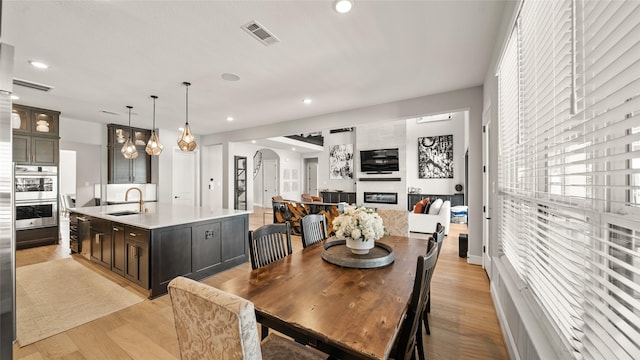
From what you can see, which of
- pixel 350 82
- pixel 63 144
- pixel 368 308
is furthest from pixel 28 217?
pixel 368 308

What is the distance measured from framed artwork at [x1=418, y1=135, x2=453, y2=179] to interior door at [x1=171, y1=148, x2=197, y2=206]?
7201 millimetres

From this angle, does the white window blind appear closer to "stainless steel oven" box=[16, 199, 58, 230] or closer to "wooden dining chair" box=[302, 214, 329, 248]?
"wooden dining chair" box=[302, 214, 329, 248]

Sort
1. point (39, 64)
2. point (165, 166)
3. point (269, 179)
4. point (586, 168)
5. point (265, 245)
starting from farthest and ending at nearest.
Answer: point (269, 179), point (165, 166), point (39, 64), point (265, 245), point (586, 168)

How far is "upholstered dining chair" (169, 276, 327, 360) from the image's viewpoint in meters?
0.79

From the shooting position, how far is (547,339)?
47.6 inches

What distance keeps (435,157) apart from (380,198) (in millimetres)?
2246

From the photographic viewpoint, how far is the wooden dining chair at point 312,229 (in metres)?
2.42

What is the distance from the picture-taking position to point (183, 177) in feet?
24.4

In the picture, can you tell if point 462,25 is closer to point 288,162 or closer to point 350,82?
point 350,82

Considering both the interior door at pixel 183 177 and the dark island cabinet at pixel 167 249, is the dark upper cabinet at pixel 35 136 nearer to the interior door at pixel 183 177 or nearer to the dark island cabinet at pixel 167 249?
the dark island cabinet at pixel 167 249

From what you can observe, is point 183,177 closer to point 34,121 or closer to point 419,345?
point 34,121

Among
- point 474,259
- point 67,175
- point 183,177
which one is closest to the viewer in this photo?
point 474,259

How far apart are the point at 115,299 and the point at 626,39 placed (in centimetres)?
410

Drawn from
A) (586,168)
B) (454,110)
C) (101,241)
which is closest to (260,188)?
(101,241)
